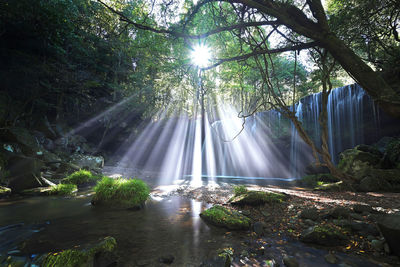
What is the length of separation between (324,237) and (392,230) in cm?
94

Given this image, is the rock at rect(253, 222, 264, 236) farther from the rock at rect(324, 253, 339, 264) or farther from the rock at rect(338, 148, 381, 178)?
the rock at rect(338, 148, 381, 178)

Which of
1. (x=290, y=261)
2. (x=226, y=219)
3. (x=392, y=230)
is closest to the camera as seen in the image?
(x=392, y=230)

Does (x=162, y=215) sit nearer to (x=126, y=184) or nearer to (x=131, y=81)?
(x=126, y=184)

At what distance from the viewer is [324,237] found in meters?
3.02

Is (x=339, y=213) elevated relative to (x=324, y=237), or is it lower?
elevated

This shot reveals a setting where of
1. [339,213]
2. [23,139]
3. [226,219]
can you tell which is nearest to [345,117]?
[339,213]

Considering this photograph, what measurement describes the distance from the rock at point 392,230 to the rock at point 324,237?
60 centimetres

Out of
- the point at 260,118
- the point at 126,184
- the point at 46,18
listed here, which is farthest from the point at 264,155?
the point at 46,18

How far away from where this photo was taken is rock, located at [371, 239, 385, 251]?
266 centimetres

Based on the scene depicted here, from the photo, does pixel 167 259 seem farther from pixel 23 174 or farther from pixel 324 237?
pixel 23 174

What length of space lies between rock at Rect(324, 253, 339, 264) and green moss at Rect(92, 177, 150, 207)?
194 inches

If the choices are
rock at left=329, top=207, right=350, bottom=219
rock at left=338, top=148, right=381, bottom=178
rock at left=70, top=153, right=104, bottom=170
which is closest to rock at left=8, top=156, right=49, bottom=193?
rock at left=70, top=153, right=104, bottom=170

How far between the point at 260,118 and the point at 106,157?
20071mm

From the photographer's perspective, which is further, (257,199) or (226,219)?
(257,199)
